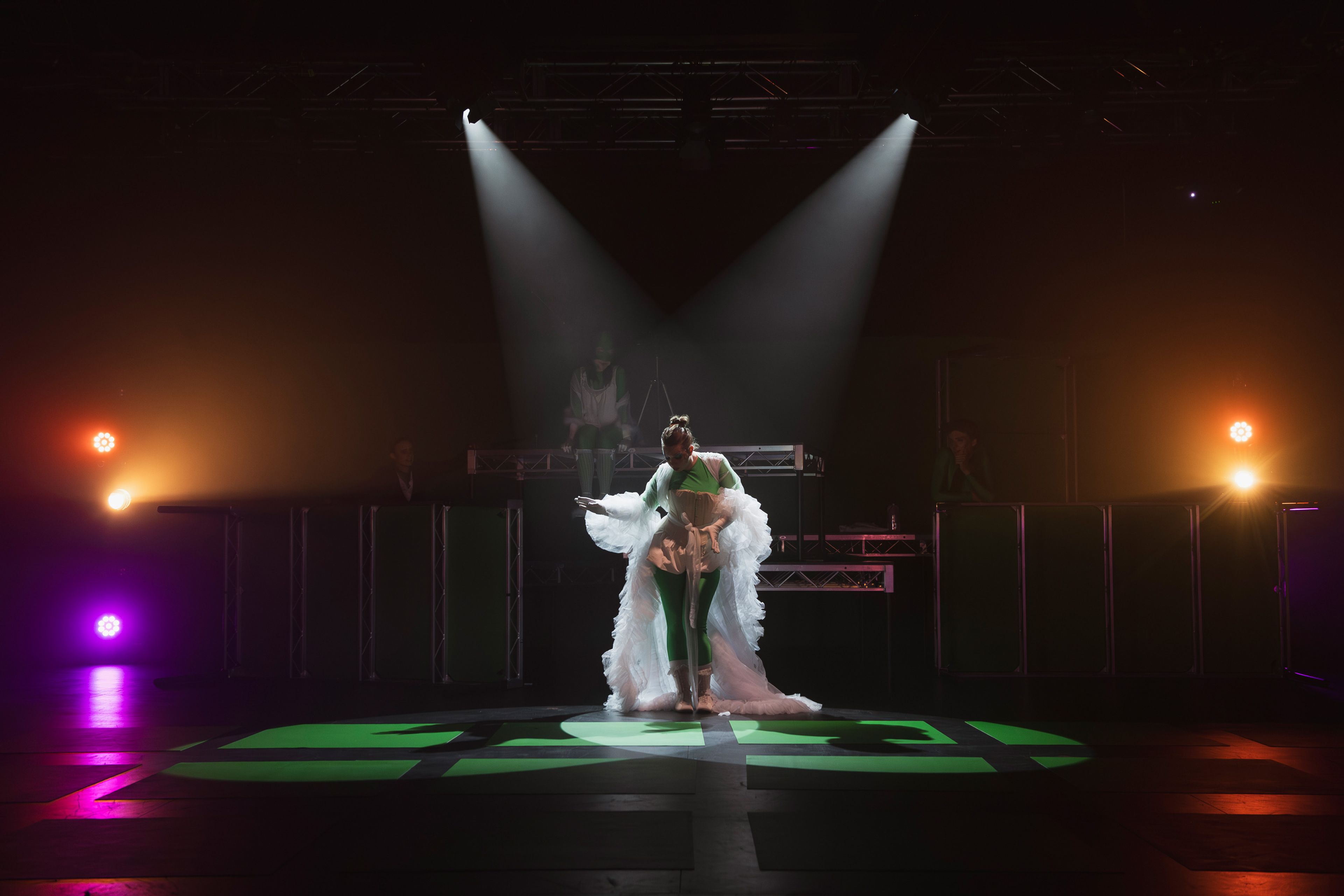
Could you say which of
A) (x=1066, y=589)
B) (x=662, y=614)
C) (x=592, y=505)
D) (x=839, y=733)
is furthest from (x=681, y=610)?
(x=1066, y=589)

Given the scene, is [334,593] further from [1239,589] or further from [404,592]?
[1239,589]

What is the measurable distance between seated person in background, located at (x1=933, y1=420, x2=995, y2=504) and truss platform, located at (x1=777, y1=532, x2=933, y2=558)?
488mm

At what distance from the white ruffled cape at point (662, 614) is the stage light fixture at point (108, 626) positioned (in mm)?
5802

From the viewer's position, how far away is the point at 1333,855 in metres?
3.37

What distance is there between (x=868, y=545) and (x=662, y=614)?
351 cm

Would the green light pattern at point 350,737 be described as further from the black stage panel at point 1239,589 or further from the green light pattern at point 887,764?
the black stage panel at point 1239,589

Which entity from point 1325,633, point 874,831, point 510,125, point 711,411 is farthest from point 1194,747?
point 510,125

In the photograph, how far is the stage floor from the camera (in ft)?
10.5

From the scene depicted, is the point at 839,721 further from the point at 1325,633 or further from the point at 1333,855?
the point at 1325,633

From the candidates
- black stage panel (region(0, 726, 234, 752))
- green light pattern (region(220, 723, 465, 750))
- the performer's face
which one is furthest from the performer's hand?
black stage panel (region(0, 726, 234, 752))

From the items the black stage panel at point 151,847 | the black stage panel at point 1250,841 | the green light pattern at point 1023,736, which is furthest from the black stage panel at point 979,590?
the black stage panel at point 151,847

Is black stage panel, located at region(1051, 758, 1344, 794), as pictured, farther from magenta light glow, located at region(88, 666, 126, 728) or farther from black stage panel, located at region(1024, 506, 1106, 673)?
magenta light glow, located at region(88, 666, 126, 728)

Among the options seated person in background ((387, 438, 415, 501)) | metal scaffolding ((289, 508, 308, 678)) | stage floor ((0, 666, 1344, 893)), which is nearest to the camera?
stage floor ((0, 666, 1344, 893))

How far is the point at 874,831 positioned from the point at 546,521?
6.99m
